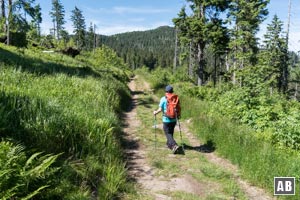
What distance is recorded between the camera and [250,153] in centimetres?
745

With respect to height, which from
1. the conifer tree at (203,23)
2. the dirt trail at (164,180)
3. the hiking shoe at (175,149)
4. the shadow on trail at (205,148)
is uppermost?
the conifer tree at (203,23)

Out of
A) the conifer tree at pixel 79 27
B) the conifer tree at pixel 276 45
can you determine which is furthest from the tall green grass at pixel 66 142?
the conifer tree at pixel 79 27

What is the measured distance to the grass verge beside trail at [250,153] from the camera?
6.36 meters

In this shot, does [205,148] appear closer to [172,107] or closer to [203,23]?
[172,107]

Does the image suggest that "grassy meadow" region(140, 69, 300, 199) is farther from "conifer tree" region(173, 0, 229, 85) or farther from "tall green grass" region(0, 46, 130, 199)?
"conifer tree" region(173, 0, 229, 85)

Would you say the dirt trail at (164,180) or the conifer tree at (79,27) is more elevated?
the conifer tree at (79,27)

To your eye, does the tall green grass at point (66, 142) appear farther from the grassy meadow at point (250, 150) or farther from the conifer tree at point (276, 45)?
the conifer tree at point (276, 45)

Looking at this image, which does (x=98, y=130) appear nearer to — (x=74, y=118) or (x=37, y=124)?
(x=74, y=118)

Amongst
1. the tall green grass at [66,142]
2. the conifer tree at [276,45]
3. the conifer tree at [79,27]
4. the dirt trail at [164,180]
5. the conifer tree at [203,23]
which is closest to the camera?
the tall green grass at [66,142]

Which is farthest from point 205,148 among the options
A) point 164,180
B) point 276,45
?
point 276,45

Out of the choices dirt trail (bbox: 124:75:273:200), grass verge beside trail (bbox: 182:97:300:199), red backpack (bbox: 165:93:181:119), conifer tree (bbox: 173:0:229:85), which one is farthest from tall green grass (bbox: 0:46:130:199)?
conifer tree (bbox: 173:0:229:85)

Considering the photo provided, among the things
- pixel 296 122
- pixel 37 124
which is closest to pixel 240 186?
pixel 296 122

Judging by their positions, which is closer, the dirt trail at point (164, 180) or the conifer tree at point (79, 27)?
the dirt trail at point (164, 180)

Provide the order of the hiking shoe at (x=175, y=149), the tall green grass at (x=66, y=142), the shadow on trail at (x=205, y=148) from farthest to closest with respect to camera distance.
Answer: the shadow on trail at (x=205, y=148), the hiking shoe at (x=175, y=149), the tall green grass at (x=66, y=142)
